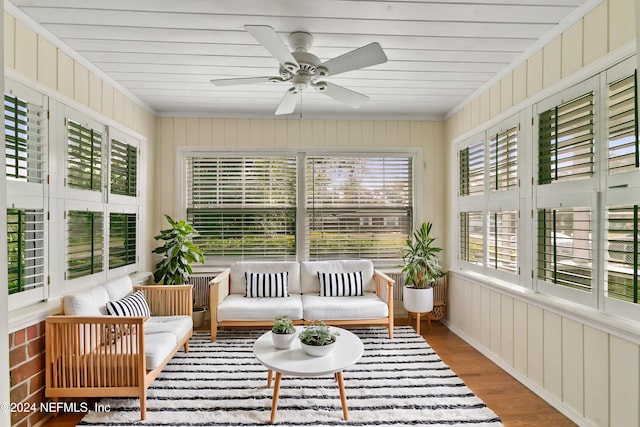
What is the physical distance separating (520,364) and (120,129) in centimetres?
442

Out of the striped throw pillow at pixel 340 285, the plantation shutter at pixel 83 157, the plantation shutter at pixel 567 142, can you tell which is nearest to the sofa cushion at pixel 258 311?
the striped throw pillow at pixel 340 285

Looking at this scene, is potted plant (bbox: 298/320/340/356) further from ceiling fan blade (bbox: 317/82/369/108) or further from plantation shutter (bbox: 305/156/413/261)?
plantation shutter (bbox: 305/156/413/261)

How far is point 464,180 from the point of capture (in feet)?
13.5

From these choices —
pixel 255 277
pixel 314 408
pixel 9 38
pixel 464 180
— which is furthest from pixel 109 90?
pixel 464 180

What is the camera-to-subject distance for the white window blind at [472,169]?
12.2 feet

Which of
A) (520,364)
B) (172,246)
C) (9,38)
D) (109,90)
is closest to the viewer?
(9,38)

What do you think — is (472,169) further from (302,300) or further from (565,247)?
(302,300)

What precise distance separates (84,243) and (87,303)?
68 cm

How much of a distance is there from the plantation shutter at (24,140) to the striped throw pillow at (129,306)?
1090mm

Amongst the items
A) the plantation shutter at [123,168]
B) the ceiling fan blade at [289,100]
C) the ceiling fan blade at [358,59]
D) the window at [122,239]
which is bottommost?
the window at [122,239]

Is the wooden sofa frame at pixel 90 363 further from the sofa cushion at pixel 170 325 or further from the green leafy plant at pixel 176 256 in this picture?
the green leafy plant at pixel 176 256

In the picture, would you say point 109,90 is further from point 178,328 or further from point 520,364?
point 520,364

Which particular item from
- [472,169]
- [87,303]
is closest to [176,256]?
[87,303]

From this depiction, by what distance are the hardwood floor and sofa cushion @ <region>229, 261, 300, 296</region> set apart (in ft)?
5.62
